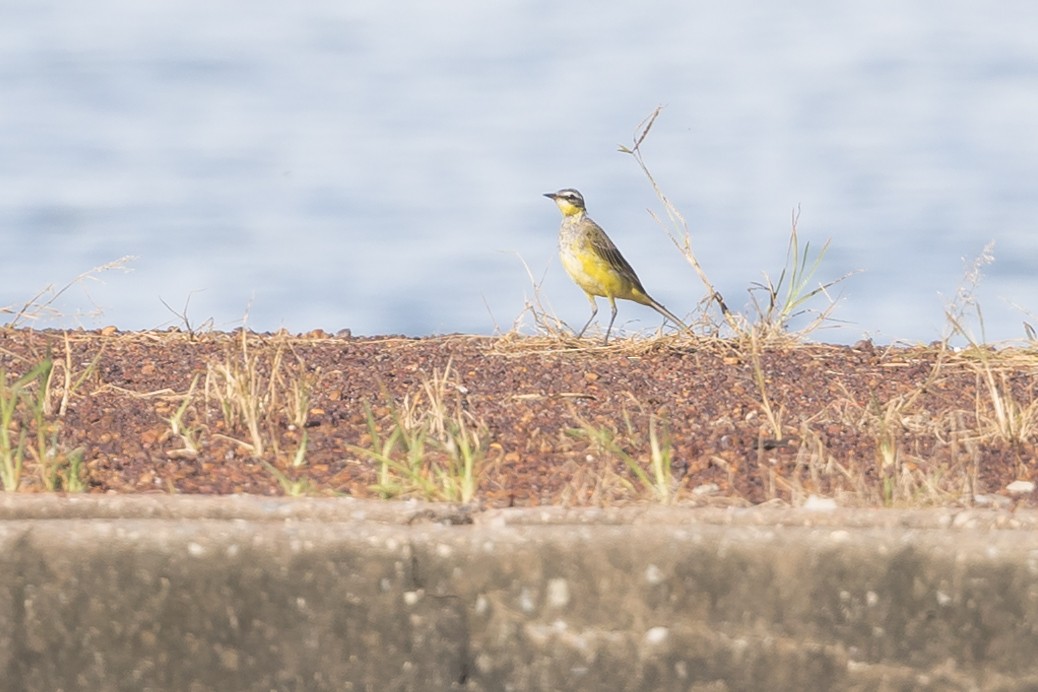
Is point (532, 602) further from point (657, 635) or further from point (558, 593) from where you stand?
point (657, 635)

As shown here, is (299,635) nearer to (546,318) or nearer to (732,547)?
(732,547)

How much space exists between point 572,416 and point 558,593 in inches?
63.6

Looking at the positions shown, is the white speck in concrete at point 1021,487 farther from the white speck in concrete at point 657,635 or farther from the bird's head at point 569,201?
the bird's head at point 569,201

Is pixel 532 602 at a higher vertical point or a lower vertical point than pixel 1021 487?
lower

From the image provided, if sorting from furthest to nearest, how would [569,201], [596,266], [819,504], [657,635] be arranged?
1. [569,201]
2. [596,266]
3. [819,504]
4. [657,635]

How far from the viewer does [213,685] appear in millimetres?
3254

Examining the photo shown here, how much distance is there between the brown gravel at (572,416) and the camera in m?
4.06

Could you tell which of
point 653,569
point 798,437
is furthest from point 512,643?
point 798,437

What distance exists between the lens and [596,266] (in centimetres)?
938

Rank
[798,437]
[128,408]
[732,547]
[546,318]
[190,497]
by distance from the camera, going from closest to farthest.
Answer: [732,547], [190,497], [798,437], [128,408], [546,318]

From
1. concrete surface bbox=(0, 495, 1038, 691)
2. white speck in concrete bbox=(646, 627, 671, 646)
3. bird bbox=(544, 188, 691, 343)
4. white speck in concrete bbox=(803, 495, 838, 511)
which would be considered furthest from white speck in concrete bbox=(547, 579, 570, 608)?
bird bbox=(544, 188, 691, 343)

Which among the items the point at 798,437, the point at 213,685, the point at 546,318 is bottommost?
the point at 213,685

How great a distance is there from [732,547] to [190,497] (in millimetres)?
1223

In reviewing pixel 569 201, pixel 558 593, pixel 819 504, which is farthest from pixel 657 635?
pixel 569 201
